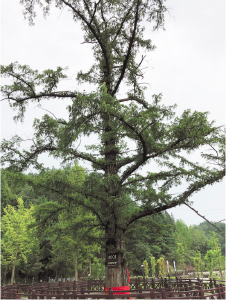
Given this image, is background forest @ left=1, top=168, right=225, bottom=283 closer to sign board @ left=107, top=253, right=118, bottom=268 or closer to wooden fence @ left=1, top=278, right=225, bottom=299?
sign board @ left=107, top=253, right=118, bottom=268

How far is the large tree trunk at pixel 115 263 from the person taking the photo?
27.1 ft

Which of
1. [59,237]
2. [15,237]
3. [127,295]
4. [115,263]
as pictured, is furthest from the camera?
[15,237]

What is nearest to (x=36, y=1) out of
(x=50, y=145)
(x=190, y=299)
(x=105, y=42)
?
(x=105, y=42)

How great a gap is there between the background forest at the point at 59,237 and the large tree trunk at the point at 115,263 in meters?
0.65

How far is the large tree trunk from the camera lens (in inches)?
326

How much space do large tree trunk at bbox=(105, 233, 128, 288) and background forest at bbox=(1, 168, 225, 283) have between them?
65 centimetres

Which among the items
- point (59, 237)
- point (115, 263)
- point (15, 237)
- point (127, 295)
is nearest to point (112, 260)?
point (115, 263)

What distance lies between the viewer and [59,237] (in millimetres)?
10961

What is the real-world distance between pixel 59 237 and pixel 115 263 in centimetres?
369

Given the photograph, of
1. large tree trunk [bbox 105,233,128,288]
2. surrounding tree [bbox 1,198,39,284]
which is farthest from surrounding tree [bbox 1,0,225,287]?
surrounding tree [bbox 1,198,39,284]

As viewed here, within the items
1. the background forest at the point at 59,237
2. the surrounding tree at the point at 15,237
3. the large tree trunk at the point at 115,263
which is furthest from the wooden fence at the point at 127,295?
the surrounding tree at the point at 15,237

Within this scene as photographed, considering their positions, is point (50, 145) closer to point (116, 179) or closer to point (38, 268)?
point (116, 179)

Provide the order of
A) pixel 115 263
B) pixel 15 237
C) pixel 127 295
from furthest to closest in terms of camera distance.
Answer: pixel 15 237 → pixel 115 263 → pixel 127 295

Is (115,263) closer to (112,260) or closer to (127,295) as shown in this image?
(112,260)
